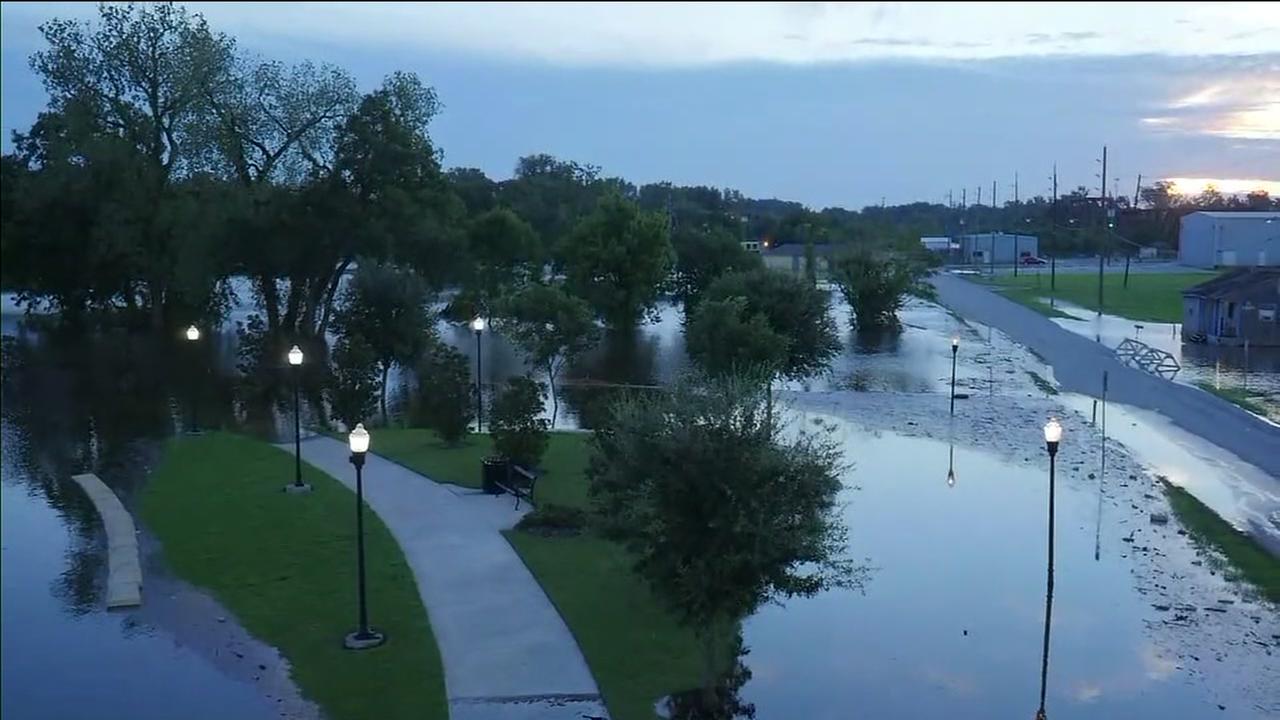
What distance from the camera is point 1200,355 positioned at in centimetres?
3700

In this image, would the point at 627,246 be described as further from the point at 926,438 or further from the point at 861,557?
the point at 861,557

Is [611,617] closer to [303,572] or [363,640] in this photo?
[363,640]

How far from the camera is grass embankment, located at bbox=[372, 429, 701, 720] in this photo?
11.2 meters

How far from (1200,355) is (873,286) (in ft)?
57.6

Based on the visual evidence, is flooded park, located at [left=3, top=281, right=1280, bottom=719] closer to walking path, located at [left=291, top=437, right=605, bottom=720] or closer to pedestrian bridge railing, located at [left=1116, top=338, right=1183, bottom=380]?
walking path, located at [left=291, top=437, right=605, bottom=720]

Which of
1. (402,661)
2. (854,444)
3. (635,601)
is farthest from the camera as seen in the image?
(854,444)

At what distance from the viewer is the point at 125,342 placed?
37.8 metres

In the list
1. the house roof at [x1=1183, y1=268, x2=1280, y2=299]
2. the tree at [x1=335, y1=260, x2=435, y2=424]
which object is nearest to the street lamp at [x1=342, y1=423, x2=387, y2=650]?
the tree at [x1=335, y1=260, x2=435, y2=424]

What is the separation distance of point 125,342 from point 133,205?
447cm

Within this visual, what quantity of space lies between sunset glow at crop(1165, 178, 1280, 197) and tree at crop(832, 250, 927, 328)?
59.6 ft

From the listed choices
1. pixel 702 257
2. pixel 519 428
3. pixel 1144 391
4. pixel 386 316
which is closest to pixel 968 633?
pixel 519 428

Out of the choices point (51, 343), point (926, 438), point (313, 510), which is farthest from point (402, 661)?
point (51, 343)

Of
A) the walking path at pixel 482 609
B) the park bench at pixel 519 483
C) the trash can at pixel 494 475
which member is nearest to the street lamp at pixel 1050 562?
the walking path at pixel 482 609

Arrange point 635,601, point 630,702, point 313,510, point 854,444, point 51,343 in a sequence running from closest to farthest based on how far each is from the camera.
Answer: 1. point 630,702
2. point 635,601
3. point 313,510
4. point 854,444
5. point 51,343
